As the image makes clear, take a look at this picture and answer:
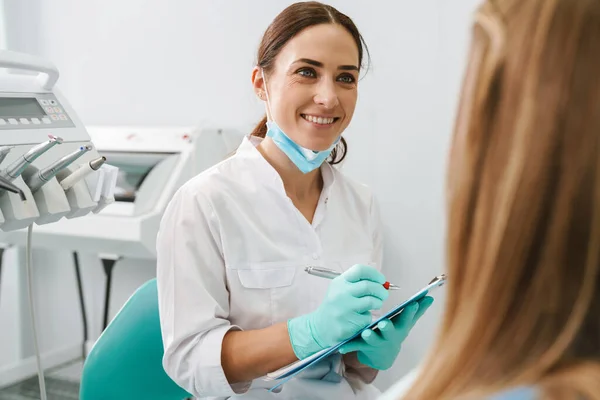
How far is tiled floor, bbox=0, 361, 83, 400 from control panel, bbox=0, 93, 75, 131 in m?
1.49

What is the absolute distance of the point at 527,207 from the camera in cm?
45

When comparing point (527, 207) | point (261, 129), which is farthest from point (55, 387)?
point (527, 207)

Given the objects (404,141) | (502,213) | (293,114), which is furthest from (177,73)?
(502,213)

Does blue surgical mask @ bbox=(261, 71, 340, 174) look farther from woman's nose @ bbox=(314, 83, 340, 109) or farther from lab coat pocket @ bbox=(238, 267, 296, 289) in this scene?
lab coat pocket @ bbox=(238, 267, 296, 289)

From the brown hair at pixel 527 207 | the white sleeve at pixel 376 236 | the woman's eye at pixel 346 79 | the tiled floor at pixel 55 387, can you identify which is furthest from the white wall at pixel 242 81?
the brown hair at pixel 527 207

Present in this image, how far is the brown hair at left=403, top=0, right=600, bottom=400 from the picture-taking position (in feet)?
1.42

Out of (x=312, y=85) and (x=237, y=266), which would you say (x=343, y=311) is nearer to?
(x=237, y=266)

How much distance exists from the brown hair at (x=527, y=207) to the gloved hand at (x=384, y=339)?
1.80 ft

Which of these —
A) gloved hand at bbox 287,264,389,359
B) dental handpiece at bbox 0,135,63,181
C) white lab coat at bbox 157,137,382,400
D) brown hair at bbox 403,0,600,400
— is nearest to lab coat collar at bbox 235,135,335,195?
white lab coat at bbox 157,137,382,400

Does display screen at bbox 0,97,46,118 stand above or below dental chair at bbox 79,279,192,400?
above

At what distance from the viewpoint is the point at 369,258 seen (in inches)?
52.2

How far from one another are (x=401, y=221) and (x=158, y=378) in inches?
37.7

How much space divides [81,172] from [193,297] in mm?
298

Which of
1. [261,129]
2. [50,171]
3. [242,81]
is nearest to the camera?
[50,171]
